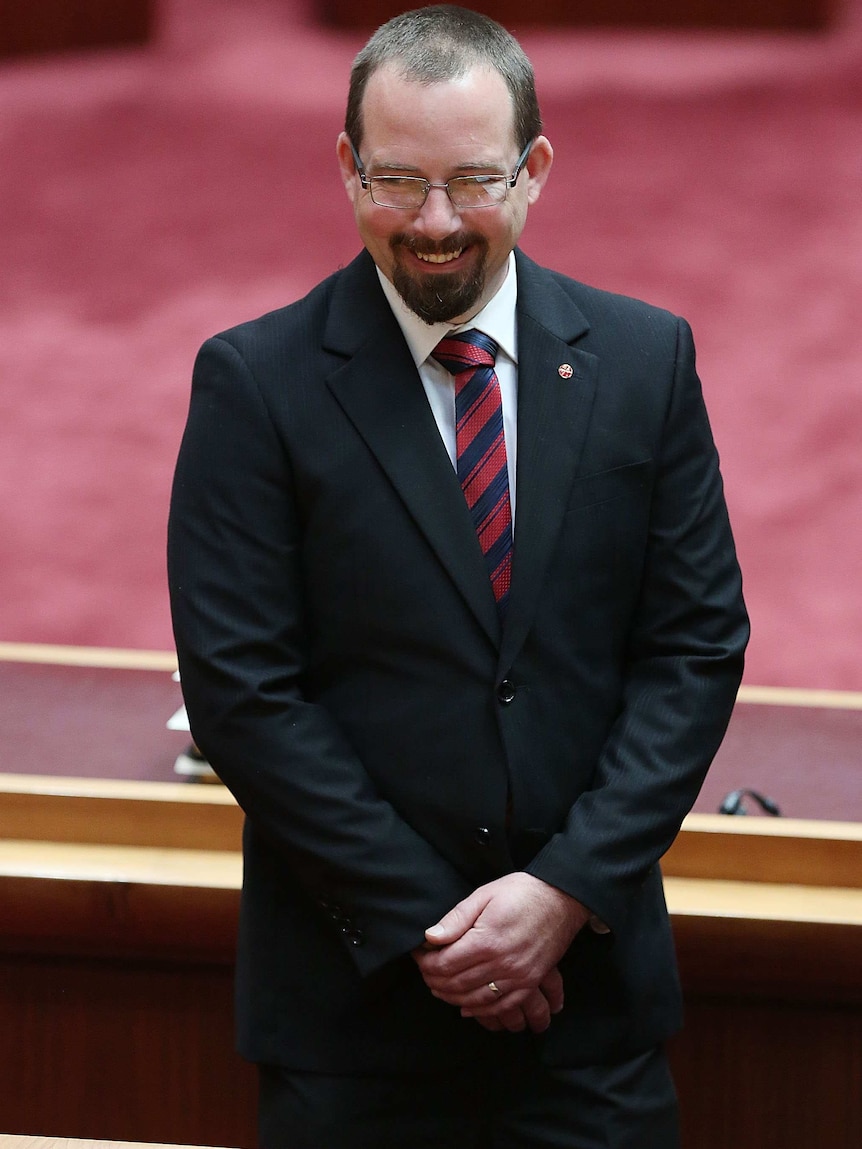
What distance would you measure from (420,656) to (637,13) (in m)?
3.66

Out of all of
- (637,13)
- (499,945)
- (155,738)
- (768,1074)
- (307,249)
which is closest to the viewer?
(499,945)

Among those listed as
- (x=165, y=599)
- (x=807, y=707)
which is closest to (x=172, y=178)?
(x=165, y=599)

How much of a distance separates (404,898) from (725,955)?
500 millimetres

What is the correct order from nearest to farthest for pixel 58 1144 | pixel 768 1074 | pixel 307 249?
1. pixel 58 1144
2. pixel 768 1074
3. pixel 307 249

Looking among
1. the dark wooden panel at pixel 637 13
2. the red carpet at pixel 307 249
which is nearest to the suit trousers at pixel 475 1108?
the red carpet at pixel 307 249

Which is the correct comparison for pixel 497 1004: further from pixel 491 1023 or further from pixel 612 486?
pixel 612 486

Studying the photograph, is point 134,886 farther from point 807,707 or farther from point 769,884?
point 807,707

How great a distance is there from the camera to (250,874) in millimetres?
1273

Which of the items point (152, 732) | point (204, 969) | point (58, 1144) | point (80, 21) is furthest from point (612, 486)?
point (80, 21)

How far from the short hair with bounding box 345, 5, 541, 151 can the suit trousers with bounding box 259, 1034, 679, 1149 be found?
2.45 feet

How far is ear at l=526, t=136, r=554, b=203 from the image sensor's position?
1194mm

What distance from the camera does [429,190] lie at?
113cm

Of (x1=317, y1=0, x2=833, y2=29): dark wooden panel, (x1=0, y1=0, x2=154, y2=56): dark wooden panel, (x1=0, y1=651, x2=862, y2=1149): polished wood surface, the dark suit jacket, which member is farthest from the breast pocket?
(x1=0, y1=0, x2=154, y2=56): dark wooden panel

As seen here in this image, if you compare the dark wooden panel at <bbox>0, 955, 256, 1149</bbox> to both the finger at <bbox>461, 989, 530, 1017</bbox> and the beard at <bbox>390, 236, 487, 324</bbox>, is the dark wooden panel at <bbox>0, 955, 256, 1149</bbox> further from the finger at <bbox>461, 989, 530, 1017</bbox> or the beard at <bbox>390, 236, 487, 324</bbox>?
the beard at <bbox>390, 236, 487, 324</bbox>
